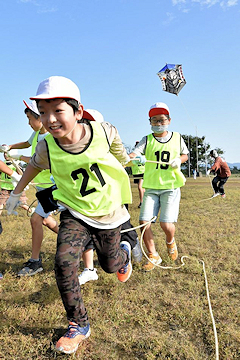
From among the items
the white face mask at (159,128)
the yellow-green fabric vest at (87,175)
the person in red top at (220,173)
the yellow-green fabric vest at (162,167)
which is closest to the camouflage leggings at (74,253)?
the yellow-green fabric vest at (87,175)

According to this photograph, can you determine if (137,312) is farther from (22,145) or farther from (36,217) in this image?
(22,145)

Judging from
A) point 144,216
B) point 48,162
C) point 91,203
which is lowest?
point 144,216

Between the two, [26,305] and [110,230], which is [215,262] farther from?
[26,305]

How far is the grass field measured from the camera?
2.21m

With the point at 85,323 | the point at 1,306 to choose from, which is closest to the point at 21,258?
the point at 1,306

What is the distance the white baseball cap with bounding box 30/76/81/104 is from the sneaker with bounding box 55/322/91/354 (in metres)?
1.75

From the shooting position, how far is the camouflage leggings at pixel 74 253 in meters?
2.21

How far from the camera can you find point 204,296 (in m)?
3.02

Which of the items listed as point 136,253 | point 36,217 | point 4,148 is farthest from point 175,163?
point 4,148

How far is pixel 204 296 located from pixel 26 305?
1829 mm

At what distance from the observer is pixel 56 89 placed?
6.86 feet

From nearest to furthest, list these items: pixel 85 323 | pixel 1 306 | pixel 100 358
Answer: pixel 100 358 → pixel 85 323 → pixel 1 306

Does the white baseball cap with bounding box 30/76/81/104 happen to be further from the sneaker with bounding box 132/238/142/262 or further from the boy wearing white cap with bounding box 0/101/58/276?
the sneaker with bounding box 132/238/142/262

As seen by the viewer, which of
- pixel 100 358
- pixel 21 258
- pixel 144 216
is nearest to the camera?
pixel 100 358
